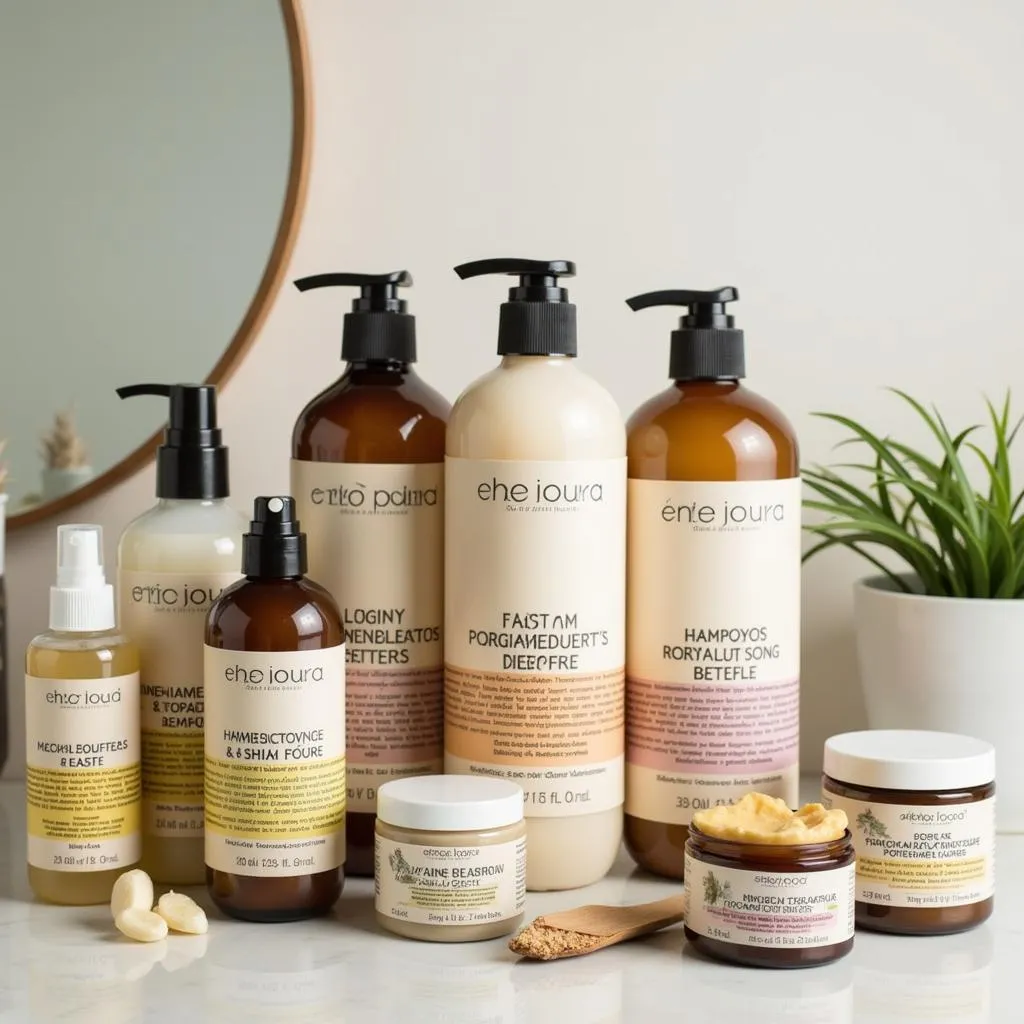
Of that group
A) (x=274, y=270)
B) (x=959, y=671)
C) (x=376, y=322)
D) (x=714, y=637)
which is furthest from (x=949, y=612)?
(x=274, y=270)

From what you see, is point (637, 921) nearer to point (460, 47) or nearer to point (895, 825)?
point (895, 825)

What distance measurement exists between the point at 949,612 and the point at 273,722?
1.32 feet

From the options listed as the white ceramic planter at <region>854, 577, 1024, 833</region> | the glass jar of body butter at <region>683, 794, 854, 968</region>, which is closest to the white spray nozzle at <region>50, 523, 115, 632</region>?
the glass jar of body butter at <region>683, 794, 854, 968</region>

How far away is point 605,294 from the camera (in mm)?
944

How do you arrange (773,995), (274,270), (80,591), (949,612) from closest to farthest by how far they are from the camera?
(773,995), (80,591), (949,612), (274,270)

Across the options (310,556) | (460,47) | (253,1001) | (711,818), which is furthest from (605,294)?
(253,1001)

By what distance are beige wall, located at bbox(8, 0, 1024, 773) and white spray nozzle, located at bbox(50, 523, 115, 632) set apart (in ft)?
0.82

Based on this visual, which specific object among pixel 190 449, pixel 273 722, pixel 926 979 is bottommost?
pixel 926 979

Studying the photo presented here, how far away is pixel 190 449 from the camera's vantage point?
28.9 inches

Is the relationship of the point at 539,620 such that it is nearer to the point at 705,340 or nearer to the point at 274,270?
the point at 705,340

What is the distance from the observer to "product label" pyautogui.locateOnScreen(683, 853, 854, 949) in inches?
23.9

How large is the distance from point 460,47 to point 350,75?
0.08 metres

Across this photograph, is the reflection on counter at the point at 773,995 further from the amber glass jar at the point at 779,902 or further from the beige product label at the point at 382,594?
the beige product label at the point at 382,594

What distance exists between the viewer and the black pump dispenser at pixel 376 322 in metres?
0.75
